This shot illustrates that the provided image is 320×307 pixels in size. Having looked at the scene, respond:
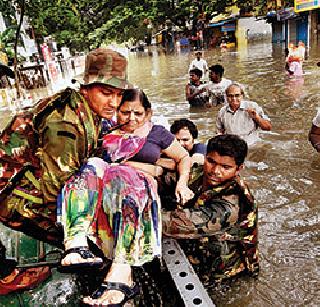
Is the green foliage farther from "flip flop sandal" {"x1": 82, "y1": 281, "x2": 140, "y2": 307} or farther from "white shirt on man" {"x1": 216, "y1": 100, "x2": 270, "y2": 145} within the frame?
"flip flop sandal" {"x1": 82, "y1": 281, "x2": 140, "y2": 307}

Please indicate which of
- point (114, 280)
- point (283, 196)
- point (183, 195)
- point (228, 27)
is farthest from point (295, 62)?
point (228, 27)

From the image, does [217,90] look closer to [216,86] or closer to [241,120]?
[216,86]

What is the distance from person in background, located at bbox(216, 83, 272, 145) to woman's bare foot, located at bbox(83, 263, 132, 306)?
3.92m

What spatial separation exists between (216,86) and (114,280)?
7.53 metres

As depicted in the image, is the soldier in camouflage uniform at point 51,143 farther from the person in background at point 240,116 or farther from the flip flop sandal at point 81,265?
the person in background at point 240,116

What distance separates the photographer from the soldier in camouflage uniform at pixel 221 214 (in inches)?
95.3

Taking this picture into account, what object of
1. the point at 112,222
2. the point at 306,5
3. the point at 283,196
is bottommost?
the point at 283,196

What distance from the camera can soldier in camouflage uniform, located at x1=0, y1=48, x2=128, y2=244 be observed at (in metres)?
1.80

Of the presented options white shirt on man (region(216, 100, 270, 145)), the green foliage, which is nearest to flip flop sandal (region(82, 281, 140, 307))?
white shirt on man (region(216, 100, 270, 145))

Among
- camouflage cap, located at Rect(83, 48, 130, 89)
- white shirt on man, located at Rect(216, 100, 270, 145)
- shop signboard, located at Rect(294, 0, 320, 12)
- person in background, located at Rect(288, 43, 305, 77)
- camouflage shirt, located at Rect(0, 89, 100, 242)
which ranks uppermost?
shop signboard, located at Rect(294, 0, 320, 12)

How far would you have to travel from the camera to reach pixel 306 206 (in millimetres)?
4441

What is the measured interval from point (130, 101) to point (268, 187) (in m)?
2.81

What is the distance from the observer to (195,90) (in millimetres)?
9609

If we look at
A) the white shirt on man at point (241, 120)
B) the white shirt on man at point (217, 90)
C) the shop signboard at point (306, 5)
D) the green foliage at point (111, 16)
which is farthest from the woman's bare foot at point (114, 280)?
the green foliage at point (111, 16)
